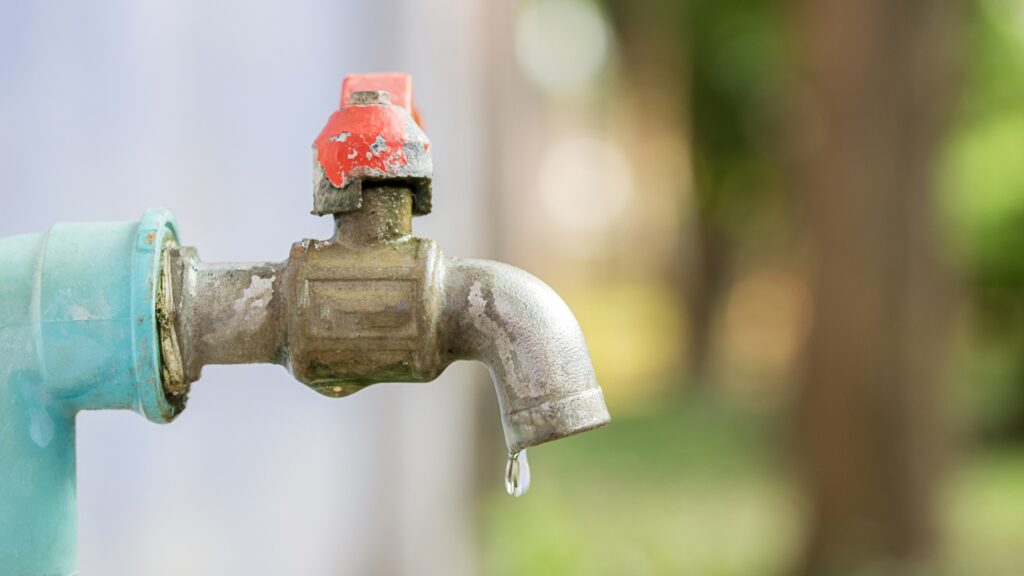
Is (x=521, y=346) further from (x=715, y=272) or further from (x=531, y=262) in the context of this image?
(x=715, y=272)

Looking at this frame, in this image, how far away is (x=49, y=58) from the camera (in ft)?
4.13

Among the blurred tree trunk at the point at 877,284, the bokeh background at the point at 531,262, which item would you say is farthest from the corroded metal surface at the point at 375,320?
the blurred tree trunk at the point at 877,284

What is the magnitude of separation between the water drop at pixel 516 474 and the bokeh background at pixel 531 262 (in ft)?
1.97

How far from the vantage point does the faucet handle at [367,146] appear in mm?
807

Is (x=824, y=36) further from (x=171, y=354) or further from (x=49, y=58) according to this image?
(x=171, y=354)

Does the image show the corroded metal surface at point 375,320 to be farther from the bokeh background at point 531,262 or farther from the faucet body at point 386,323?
the bokeh background at point 531,262

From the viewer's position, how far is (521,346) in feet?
2.70

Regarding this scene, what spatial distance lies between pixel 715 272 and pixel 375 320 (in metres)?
10.5

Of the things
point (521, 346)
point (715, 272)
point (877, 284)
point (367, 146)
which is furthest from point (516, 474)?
point (715, 272)

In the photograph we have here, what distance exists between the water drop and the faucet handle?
0.23 meters

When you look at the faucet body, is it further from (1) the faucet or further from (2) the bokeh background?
(2) the bokeh background

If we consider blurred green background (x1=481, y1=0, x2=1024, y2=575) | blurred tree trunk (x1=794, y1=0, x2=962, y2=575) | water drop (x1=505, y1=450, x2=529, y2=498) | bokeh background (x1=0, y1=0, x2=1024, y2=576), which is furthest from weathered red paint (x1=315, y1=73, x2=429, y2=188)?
blurred tree trunk (x1=794, y1=0, x2=962, y2=575)

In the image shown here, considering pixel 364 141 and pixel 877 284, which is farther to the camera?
pixel 877 284

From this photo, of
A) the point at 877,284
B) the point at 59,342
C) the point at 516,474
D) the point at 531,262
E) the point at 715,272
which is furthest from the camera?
the point at 715,272
